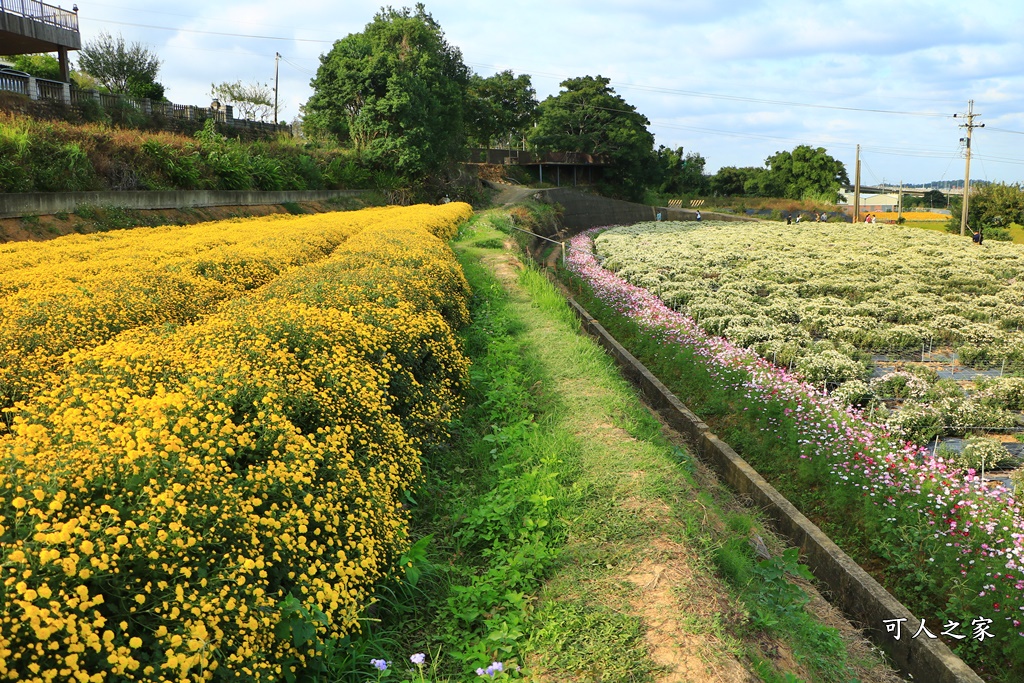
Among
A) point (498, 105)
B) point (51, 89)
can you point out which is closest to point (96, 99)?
point (51, 89)

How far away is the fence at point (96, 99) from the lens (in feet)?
64.8

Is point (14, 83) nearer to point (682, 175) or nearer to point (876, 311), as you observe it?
point (876, 311)

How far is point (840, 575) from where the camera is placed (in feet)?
20.5

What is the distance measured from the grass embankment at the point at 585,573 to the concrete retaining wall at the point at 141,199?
400 inches

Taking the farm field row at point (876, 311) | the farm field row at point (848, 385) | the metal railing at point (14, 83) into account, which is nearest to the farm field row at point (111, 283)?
the farm field row at point (848, 385)

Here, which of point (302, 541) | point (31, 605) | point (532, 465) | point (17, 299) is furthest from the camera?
point (17, 299)

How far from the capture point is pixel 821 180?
230ft

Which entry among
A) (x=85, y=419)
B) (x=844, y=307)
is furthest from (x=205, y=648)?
(x=844, y=307)

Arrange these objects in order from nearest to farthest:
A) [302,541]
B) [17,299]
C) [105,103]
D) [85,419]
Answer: [302,541] → [85,419] → [17,299] → [105,103]

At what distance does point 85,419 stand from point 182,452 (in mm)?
653

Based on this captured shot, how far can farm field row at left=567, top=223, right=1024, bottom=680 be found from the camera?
5.87 metres

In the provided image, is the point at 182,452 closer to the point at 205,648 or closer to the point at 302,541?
the point at 302,541

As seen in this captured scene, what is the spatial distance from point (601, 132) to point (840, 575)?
2245 inches

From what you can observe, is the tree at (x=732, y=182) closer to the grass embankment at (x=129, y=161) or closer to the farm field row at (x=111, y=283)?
the grass embankment at (x=129, y=161)
